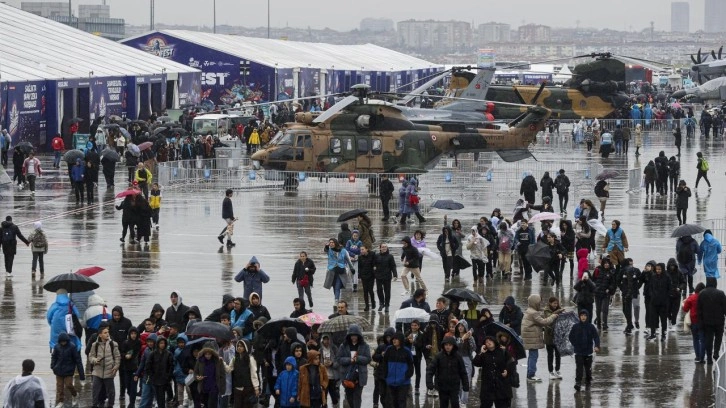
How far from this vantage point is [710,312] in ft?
65.9

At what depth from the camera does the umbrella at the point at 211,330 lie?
57.8ft

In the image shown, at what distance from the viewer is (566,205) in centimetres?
3884

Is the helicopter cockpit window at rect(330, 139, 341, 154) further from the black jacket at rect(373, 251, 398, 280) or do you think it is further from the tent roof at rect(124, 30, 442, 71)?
the tent roof at rect(124, 30, 442, 71)

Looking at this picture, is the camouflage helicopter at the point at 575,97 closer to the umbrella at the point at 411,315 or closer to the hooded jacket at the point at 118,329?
the umbrella at the point at 411,315

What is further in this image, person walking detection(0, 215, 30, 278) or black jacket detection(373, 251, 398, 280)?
person walking detection(0, 215, 30, 278)

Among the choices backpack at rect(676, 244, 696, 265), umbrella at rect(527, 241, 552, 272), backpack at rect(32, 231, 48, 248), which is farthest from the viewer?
backpack at rect(32, 231, 48, 248)

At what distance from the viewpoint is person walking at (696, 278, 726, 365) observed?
65.8 ft

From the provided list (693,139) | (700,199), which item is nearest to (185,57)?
(693,139)

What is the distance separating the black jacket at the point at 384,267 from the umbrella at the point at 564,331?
5.16 meters

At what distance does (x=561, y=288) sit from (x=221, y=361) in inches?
425

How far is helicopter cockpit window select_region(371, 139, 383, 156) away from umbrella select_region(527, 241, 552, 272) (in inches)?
661

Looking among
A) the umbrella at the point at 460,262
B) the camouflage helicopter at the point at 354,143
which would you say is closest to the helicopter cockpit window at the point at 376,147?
the camouflage helicopter at the point at 354,143

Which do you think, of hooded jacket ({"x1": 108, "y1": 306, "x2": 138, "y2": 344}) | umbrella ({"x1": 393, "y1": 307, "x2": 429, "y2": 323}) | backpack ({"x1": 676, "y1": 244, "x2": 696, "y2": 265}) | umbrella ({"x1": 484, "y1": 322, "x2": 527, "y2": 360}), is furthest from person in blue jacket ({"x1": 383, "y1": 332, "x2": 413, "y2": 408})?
backpack ({"x1": 676, "y1": 244, "x2": 696, "y2": 265})

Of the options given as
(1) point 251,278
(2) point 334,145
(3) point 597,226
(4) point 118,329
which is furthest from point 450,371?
(2) point 334,145
